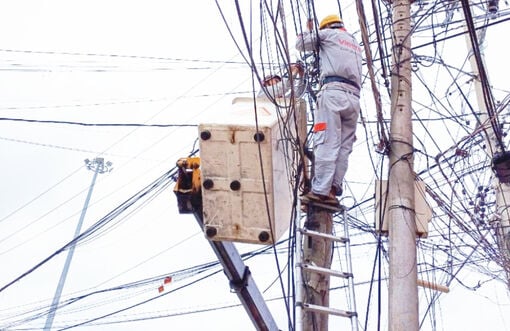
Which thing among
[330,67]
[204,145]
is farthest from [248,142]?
[330,67]

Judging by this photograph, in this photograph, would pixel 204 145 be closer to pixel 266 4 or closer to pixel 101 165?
pixel 266 4

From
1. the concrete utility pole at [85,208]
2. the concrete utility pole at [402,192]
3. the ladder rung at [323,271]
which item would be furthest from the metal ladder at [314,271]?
the concrete utility pole at [85,208]

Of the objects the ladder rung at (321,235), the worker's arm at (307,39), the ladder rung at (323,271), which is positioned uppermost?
the worker's arm at (307,39)

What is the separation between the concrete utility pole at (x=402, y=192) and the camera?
422cm

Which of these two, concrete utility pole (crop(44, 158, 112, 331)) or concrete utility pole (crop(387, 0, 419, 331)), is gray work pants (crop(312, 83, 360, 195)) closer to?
concrete utility pole (crop(387, 0, 419, 331))

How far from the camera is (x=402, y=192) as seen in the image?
15.5 feet

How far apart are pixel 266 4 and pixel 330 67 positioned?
119 cm

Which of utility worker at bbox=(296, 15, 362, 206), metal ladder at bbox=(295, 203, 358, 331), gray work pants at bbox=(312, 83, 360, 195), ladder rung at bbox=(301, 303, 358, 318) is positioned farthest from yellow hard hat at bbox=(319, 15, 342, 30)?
ladder rung at bbox=(301, 303, 358, 318)

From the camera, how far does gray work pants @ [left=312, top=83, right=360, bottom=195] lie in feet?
13.6

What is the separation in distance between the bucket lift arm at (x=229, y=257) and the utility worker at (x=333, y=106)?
0.79m

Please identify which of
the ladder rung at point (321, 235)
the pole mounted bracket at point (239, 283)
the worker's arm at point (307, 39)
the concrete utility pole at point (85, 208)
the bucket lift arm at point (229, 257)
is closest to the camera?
the bucket lift arm at point (229, 257)

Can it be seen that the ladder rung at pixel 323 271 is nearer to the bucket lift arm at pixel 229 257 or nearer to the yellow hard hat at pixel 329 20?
the bucket lift arm at pixel 229 257

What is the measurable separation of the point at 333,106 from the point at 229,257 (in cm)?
146

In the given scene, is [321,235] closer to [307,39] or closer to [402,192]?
[402,192]
